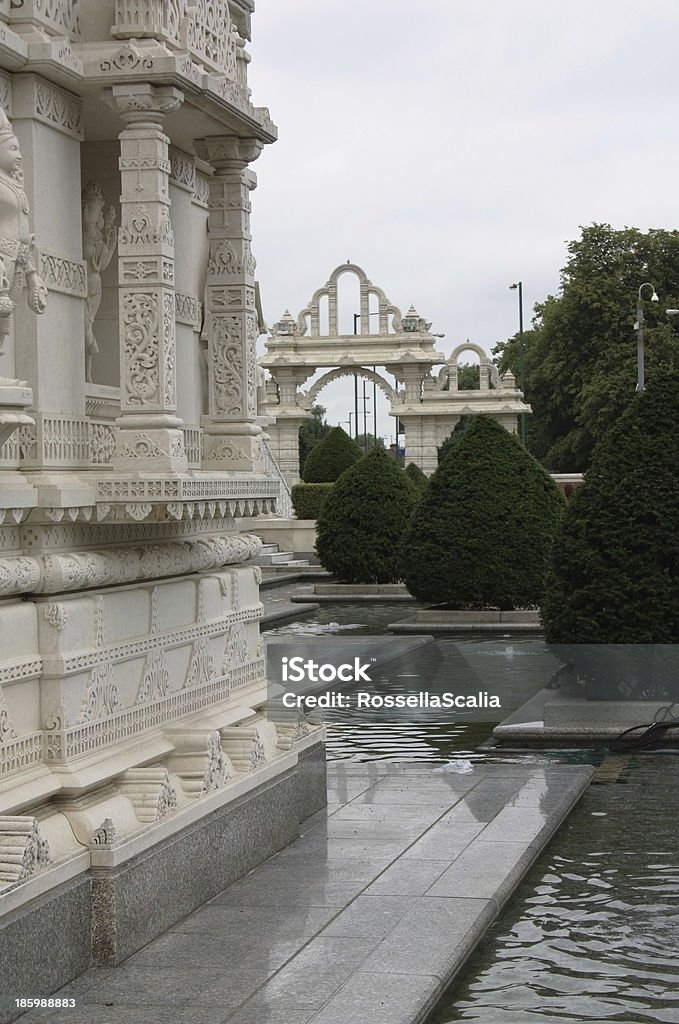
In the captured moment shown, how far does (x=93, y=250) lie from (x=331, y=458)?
3742 centimetres

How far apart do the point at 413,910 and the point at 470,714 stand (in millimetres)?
6733

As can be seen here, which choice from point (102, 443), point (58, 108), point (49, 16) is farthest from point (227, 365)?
point (49, 16)

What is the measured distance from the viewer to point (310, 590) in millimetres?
27953

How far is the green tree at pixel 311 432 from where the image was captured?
77938 millimetres

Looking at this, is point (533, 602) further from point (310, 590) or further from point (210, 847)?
point (210, 847)

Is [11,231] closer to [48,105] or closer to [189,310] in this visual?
[48,105]

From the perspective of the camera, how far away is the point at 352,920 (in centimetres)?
711

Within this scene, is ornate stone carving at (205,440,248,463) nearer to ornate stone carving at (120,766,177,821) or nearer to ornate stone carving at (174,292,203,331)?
ornate stone carving at (174,292,203,331)

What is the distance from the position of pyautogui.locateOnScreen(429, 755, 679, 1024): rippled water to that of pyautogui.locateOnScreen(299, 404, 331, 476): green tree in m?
44.0

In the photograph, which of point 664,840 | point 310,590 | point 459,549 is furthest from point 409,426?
point 664,840

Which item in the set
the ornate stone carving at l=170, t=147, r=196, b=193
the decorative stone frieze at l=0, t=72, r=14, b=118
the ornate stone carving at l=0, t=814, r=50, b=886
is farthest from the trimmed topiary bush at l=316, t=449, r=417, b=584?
the ornate stone carving at l=0, t=814, r=50, b=886

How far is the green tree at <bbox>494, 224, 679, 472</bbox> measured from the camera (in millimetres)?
53156

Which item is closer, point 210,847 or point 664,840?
point 210,847

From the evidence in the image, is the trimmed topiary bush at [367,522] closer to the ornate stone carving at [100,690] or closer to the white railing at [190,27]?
the white railing at [190,27]
